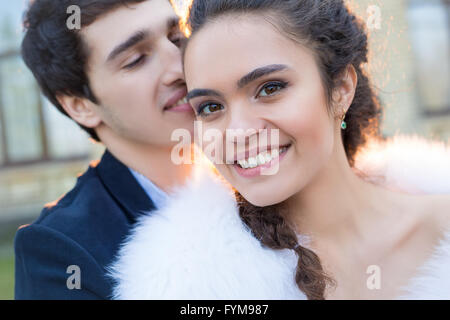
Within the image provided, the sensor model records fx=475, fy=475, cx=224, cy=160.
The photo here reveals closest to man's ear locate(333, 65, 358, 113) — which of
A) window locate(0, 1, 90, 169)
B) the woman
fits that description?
the woman

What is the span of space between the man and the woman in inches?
11.0

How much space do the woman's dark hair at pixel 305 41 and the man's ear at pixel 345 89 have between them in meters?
0.02

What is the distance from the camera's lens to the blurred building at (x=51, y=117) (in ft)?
26.2

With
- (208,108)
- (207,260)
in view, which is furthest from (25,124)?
(207,260)

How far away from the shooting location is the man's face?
2.15 metres

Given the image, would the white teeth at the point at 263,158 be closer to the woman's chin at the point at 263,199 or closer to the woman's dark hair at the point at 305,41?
the woman's chin at the point at 263,199

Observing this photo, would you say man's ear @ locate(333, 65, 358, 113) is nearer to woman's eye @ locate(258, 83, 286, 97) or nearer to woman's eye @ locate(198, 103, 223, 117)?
woman's eye @ locate(258, 83, 286, 97)

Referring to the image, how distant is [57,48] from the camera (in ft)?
7.75

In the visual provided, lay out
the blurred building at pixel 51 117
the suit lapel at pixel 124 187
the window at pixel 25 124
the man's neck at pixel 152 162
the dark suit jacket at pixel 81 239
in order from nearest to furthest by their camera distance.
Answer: the dark suit jacket at pixel 81 239 < the suit lapel at pixel 124 187 < the man's neck at pixel 152 162 < the blurred building at pixel 51 117 < the window at pixel 25 124

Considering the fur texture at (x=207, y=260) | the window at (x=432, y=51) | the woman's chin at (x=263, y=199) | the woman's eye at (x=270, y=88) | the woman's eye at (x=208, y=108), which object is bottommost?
the fur texture at (x=207, y=260)

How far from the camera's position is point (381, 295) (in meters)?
1.72

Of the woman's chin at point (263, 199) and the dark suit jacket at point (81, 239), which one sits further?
the dark suit jacket at point (81, 239)

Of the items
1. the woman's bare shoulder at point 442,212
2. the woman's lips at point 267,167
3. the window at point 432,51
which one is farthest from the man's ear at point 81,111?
the window at point 432,51

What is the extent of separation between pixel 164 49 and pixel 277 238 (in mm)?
1042
